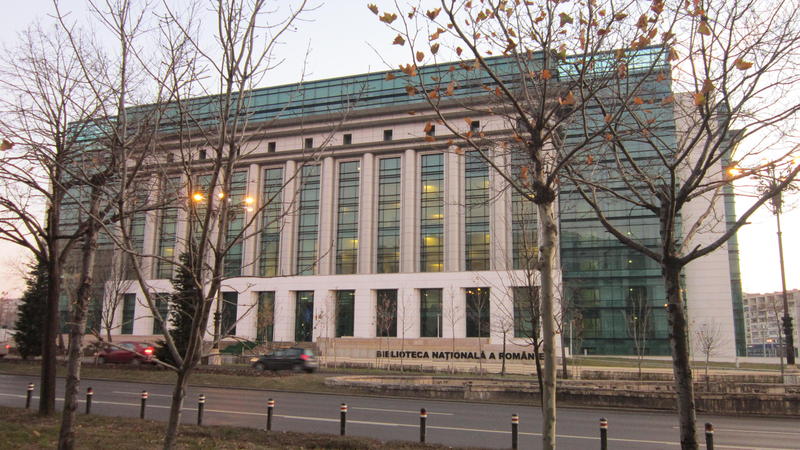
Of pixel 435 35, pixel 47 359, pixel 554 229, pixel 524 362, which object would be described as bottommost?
pixel 524 362

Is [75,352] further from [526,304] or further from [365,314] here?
→ [365,314]

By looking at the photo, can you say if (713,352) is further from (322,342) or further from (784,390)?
(322,342)

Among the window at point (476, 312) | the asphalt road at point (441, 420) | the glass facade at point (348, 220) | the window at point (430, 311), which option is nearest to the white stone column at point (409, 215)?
the window at point (430, 311)

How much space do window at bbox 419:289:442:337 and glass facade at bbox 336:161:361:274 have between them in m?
8.99

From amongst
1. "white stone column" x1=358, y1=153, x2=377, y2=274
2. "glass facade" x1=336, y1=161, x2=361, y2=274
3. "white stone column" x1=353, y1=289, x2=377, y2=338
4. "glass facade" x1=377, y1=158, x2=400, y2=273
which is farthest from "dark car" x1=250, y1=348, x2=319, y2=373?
"glass facade" x1=336, y1=161, x2=361, y2=274

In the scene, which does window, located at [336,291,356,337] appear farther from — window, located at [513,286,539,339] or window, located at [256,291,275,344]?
window, located at [513,286,539,339]

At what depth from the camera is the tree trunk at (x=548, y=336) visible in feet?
19.6

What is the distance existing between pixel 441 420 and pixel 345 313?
4098 centimetres

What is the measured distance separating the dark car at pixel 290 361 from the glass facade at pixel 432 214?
2617cm

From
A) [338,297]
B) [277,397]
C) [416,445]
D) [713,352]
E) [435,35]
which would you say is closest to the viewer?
[435,35]

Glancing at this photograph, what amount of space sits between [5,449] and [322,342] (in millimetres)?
42318

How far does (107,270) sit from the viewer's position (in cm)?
4781

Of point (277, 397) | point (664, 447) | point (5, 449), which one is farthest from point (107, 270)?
point (664, 447)

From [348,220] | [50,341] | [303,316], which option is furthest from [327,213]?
[50,341]
